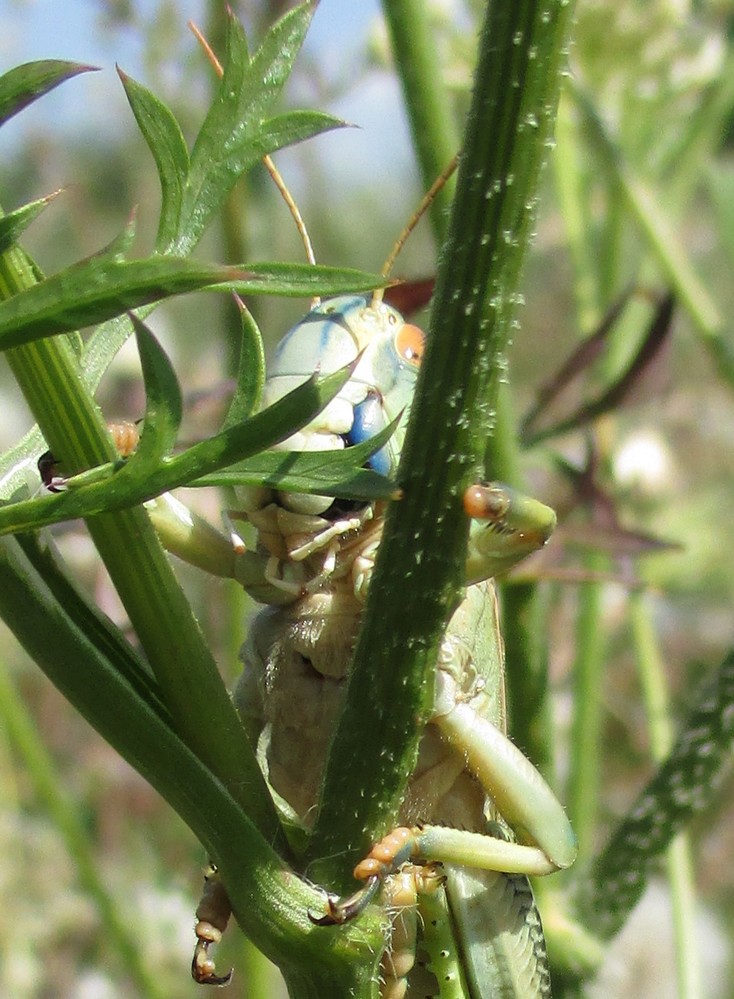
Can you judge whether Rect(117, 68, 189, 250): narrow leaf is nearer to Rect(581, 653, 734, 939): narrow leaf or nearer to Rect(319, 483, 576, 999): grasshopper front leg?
Rect(319, 483, 576, 999): grasshopper front leg

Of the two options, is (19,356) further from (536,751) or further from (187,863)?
(187,863)

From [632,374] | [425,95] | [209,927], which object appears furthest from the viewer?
[632,374]

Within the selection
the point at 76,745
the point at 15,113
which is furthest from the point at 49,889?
the point at 15,113

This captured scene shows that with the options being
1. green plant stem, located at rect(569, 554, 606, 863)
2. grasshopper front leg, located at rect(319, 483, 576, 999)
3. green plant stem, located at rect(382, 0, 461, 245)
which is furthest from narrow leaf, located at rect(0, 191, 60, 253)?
green plant stem, located at rect(569, 554, 606, 863)

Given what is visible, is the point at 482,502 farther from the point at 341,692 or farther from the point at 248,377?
the point at 341,692

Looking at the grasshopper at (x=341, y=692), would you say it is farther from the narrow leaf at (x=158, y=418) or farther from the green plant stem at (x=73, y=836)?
the green plant stem at (x=73, y=836)

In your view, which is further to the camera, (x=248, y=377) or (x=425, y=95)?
(x=425, y=95)

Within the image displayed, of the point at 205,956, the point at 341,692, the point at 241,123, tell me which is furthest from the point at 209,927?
the point at 241,123

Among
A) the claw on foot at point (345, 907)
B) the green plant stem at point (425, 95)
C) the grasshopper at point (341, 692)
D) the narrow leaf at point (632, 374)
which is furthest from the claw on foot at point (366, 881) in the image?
the narrow leaf at point (632, 374)
